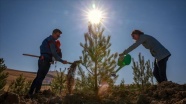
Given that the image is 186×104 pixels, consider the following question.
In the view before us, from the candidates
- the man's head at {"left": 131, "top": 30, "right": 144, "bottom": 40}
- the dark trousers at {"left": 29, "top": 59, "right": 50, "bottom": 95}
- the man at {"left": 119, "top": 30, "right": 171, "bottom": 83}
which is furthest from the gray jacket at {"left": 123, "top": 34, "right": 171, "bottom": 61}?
the dark trousers at {"left": 29, "top": 59, "right": 50, "bottom": 95}

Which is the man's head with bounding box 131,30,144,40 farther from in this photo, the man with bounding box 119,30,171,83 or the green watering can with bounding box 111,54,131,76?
the green watering can with bounding box 111,54,131,76

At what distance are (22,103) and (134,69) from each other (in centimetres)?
1017

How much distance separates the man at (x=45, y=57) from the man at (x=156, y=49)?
2.10 meters

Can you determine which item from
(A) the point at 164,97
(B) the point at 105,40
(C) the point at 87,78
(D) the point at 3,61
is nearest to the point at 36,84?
(C) the point at 87,78

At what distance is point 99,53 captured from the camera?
6996 millimetres

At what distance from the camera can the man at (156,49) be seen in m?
5.52

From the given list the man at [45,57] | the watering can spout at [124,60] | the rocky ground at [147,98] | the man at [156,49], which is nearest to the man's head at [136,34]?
the man at [156,49]

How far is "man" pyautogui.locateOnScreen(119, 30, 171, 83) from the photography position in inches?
217

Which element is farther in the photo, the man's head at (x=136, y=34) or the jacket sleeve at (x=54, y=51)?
the man's head at (x=136, y=34)

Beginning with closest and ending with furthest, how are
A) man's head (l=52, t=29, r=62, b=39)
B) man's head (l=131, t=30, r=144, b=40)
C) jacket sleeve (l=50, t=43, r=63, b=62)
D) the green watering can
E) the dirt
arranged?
the dirt → jacket sleeve (l=50, t=43, r=63, b=62) → man's head (l=131, t=30, r=144, b=40) → man's head (l=52, t=29, r=62, b=39) → the green watering can

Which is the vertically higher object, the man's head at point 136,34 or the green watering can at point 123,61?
the man's head at point 136,34

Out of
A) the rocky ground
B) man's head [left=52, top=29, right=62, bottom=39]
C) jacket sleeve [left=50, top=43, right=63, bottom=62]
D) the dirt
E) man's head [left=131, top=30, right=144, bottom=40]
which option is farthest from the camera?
man's head [left=52, top=29, right=62, bottom=39]

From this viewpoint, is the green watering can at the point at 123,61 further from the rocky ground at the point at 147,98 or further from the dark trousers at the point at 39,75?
the dark trousers at the point at 39,75

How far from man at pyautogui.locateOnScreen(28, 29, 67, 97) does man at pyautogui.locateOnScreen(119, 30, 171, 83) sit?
2.10m
